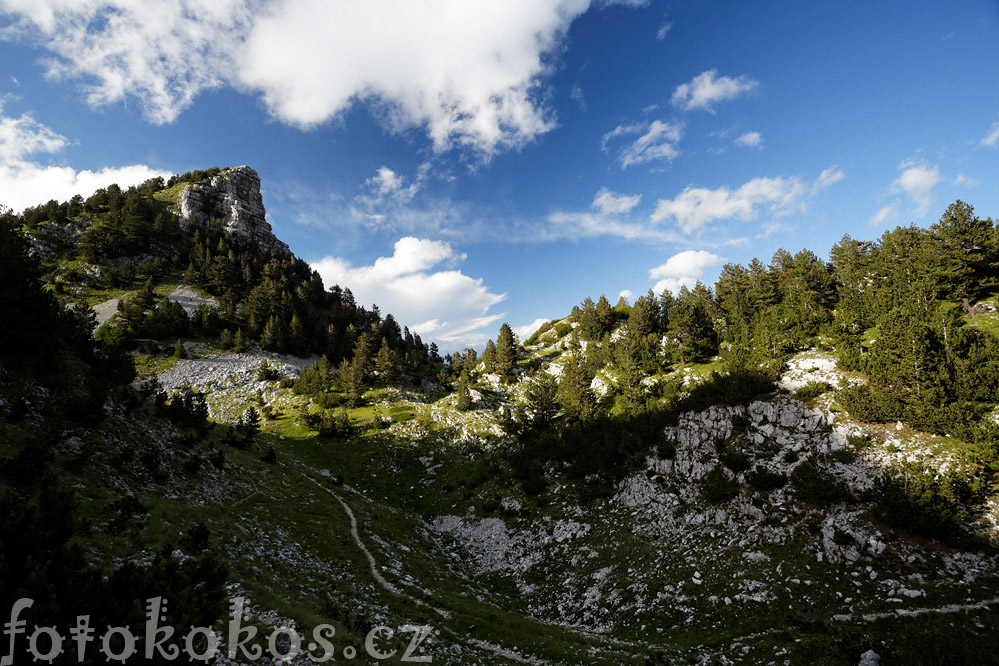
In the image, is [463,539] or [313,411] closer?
[463,539]

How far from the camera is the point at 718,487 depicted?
25641 mm

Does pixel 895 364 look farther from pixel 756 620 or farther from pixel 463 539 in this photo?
pixel 463 539

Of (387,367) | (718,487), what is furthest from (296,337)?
(718,487)

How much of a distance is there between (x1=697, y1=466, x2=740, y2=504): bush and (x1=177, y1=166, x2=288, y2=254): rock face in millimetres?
153438

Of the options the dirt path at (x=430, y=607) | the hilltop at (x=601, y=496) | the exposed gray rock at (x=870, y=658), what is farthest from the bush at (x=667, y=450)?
the dirt path at (x=430, y=607)

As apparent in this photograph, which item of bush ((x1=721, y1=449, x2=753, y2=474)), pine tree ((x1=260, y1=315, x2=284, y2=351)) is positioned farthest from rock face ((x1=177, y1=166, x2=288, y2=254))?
bush ((x1=721, y1=449, x2=753, y2=474))

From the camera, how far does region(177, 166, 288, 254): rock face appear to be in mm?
122750

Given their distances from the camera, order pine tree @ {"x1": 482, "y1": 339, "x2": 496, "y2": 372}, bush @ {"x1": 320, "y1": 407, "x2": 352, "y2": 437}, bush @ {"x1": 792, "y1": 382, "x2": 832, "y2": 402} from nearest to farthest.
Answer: bush @ {"x1": 792, "y1": 382, "x2": 832, "y2": 402} < bush @ {"x1": 320, "y1": 407, "x2": 352, "y2": 437} < pine tree @ {"x1": 482, "y1": 339, "x2": 496, "y2": 372}

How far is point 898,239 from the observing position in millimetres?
58562

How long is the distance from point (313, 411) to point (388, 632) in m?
56.1

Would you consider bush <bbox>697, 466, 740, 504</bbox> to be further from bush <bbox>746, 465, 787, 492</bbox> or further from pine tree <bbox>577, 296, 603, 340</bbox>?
pine tree <bbox>577, 296, 603, 340</bbox>

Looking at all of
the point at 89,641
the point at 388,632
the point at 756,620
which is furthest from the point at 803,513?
the point at 89,641

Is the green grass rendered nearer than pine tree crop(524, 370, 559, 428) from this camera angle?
No

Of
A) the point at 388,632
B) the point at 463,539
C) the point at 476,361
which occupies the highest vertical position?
the point at 476,361
